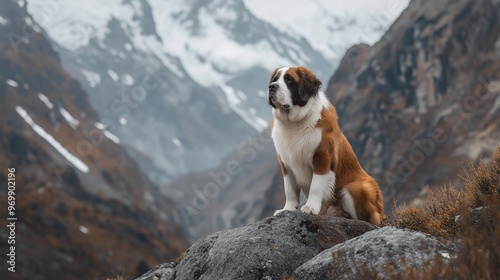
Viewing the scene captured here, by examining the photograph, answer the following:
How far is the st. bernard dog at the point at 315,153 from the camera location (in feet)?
25.8

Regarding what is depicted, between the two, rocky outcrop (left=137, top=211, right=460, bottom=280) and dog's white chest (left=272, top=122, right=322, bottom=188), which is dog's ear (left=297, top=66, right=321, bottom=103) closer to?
dog's white chest (left=272, top=122, right=322, bottom=188)

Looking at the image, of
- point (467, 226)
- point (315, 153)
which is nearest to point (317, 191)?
point (315, 153)

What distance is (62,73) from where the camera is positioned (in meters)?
183

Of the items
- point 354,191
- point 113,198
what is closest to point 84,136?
point 113,198

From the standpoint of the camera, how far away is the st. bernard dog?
7879mm

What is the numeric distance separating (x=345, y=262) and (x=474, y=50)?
86.0 meters

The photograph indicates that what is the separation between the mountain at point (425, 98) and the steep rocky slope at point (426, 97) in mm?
165

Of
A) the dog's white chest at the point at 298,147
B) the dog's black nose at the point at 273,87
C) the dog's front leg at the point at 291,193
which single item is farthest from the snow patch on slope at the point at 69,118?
the dog's black nose at the point at 273,87

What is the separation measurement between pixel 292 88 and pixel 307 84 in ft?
0.71

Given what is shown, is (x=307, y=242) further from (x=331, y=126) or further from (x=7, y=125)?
(x=7, y=125)

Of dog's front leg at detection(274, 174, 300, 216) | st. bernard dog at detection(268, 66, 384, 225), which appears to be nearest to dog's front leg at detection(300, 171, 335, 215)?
st. bernard dog at detection(268, 66, 384, 225)

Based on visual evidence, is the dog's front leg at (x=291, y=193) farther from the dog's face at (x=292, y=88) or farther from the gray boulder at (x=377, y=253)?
the gray boulder at (x=377, y=253)

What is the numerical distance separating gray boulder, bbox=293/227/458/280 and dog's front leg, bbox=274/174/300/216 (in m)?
2.13

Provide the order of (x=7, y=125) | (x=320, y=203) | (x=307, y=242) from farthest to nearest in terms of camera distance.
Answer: (x=7, y=125)
(x=320, y=203)
(x=307, y=242)
